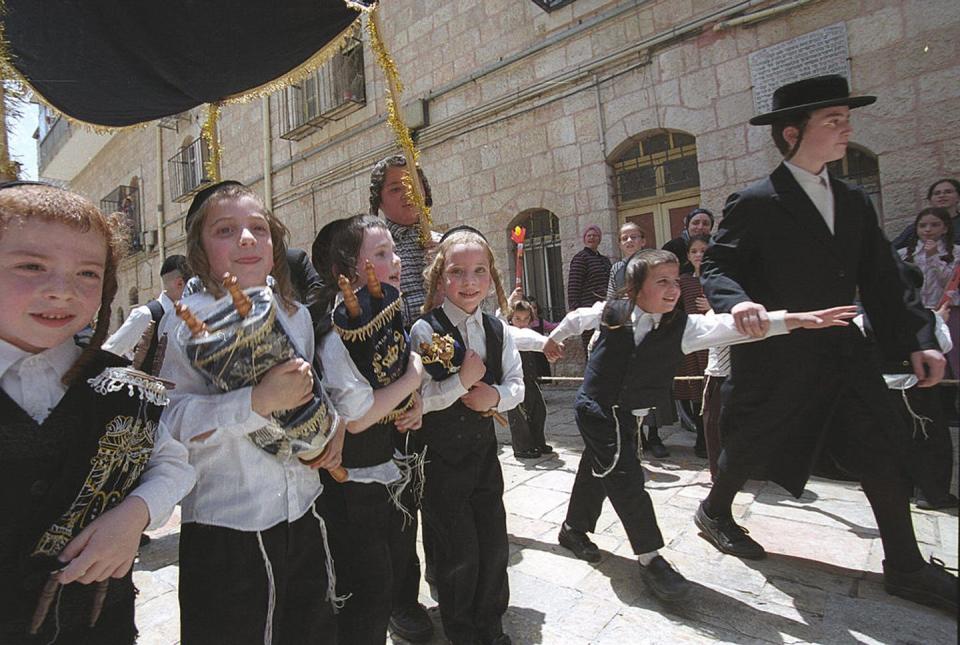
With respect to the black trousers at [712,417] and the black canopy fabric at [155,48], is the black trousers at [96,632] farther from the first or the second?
the black trousers at [712,417]

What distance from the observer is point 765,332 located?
7.08 ft

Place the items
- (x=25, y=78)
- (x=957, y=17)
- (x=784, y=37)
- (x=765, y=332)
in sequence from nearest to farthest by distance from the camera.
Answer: (x=765, y=332) < (x=25, y=78) < (x=957, y=17) < (x=784, y=37)

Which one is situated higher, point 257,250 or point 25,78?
point 25,78

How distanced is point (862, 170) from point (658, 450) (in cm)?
356

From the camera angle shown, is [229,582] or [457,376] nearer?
[229,582]

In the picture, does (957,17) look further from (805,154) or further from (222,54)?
(222,54)

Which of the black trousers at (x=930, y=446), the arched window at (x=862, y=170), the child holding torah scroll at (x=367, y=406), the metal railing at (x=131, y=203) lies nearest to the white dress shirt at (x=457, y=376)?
the child holding torah scroll at (x=367, y=406)

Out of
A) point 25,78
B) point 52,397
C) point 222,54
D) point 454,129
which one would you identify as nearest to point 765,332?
point 52,397

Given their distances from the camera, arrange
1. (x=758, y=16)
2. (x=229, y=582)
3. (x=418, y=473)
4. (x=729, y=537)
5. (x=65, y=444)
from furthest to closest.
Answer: (x=758, y=16) < (x=729, y=537) < (x=418, y=473) < (x=229, y=582) < (x=65, y=444)

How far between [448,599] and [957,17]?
621cm

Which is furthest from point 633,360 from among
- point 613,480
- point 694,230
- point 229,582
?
point 694,230

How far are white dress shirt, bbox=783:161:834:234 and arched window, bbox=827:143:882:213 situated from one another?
347 cm

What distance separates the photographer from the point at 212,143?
2.50 metres

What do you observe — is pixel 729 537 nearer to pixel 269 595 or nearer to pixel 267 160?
pixel 269 595
